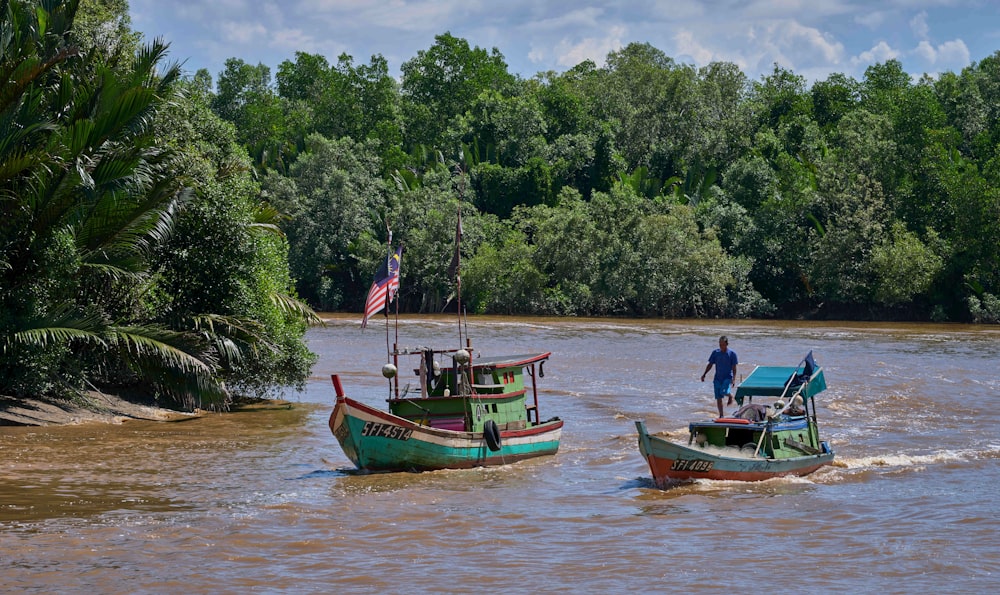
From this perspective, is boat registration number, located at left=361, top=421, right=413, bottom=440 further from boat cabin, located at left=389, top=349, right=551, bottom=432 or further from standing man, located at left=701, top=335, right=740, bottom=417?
standing man, located at left=701, top=335, right=740, bottom=417

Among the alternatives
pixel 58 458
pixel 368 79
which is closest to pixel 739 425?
pixel 58 458

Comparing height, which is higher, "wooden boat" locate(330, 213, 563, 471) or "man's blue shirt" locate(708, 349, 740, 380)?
"man's blue shirt" locate(708, 349, 740, 380)

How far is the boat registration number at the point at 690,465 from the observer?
18.9 meters

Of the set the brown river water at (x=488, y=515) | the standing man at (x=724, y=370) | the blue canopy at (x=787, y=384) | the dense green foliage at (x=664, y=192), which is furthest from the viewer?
the dense green foliage at (x=664, y=192)

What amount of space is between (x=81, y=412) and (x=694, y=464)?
13.5 metres

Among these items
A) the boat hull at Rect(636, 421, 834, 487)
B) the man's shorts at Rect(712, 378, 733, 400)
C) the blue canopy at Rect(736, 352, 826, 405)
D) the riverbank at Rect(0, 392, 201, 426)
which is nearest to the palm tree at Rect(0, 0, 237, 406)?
the riverbank at Rect(0, 392, 201, 426)

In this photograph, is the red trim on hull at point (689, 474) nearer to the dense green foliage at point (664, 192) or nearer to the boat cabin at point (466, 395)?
the boat cabin at point (466, 395)

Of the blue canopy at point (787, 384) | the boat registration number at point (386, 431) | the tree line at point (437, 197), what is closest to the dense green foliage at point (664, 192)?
the tree line at point (437, 197)

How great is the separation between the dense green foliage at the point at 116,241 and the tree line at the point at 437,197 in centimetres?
6

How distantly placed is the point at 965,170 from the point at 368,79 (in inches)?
2274

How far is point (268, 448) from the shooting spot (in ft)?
75.3

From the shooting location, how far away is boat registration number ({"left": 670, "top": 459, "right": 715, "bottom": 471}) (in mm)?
18891

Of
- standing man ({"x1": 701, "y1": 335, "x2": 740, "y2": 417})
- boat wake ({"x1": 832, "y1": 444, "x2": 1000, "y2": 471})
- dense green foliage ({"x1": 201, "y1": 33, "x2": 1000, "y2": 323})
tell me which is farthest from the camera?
dense green foliage ({"x1": 201, "y1": 33, "x2": 1000, "y2": 323})

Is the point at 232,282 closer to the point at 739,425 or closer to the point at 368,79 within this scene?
the point at 739,425
